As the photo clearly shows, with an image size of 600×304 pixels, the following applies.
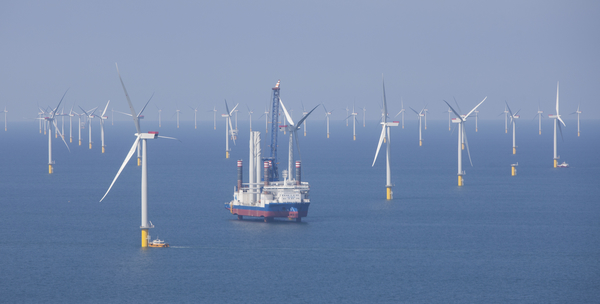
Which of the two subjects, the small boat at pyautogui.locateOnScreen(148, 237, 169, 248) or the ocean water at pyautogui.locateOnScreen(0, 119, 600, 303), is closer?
the ocean water at pyautogui.locateOnScreen(0, 119, 600, 303)

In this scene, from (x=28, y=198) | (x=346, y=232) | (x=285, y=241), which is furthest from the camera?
(x=28, y=198)

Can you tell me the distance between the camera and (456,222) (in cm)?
12575

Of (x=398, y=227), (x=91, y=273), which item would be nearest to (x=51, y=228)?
(x=91, y=273)

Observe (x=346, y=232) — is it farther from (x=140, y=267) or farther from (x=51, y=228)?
(x=51, y=228)

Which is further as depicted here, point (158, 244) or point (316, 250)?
point (316, 250)

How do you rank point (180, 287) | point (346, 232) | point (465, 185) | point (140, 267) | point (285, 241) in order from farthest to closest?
1. point (465, 185)
2. point (346, 232)
3. point (285, 241)
4. point (140, 267)
5. point (180, 287)

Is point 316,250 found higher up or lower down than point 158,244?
lower down

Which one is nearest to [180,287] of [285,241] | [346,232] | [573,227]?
[285,241]

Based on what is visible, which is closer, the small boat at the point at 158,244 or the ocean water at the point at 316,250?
the ocean water at the point at 316,250

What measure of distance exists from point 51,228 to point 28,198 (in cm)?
3968

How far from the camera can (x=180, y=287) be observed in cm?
8481

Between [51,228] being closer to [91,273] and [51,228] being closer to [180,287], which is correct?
[91,273]

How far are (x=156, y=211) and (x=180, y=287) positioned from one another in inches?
2120

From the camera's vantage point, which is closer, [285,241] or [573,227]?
[285,241]
